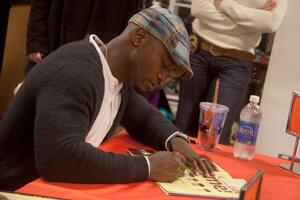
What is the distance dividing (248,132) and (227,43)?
923mm

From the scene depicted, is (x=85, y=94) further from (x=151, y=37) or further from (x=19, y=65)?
(x=19, y=65)

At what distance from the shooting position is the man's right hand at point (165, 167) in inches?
51.5

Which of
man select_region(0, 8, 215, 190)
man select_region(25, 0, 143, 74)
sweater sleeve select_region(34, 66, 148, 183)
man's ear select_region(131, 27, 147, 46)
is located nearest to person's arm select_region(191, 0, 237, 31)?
man select_region(25, 0, 143, 74)

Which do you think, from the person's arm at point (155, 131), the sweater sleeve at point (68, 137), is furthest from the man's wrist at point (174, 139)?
the sweater sleeve at point (68, 137)

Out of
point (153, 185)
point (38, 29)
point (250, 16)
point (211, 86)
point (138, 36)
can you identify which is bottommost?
point (153, 185)

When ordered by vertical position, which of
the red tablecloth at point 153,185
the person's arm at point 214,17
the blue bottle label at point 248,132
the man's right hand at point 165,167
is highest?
the person's arm at point 214,17

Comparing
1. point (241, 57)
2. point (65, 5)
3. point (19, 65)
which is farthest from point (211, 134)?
point (19, 65)

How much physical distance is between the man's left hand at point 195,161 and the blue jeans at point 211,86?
2.85ft

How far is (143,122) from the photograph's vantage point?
1.76 metres

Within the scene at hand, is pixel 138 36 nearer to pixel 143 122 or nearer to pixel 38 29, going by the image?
pixel 143 122

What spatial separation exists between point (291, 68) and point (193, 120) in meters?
0.73

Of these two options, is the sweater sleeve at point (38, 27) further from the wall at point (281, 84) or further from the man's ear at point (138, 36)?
the wall at point (281, 84)

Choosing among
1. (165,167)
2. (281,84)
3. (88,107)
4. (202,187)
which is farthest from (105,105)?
(281,84)

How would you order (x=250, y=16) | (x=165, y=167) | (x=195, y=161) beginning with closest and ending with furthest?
(x=165, y=167), (x=195, y=161), (x=250, y=16)
